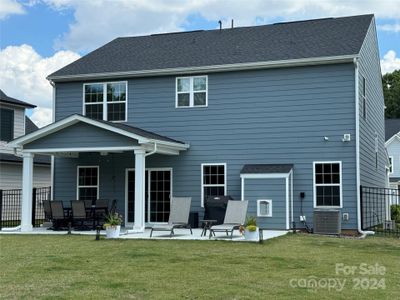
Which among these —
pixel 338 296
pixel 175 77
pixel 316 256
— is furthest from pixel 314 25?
pixel 338 296

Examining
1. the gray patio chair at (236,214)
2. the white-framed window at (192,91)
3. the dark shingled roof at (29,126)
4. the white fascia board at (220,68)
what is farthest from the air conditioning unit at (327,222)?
the dark shingled roof at (29,126)

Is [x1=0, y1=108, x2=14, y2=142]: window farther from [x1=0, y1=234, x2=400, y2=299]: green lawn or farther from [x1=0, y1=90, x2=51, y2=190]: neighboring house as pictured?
[x1=0, y1=234, x2=400, y2=299]: green lawn

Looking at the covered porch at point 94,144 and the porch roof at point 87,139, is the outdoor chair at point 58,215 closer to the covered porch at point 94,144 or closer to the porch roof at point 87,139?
the covered porch at point 94,144

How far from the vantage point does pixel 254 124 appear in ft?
59.1

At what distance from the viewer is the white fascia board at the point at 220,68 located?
17.1 m

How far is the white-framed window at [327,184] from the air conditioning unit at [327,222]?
2.67ft

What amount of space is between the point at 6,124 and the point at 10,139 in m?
0.74

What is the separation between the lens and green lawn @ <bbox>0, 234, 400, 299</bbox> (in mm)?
7332

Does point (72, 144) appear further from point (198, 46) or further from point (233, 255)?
point (233, 255)

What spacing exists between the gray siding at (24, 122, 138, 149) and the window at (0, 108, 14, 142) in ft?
27.6

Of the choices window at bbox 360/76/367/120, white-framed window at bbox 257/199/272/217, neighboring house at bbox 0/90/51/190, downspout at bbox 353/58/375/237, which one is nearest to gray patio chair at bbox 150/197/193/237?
white-framed window at bbox 257/199/272/217

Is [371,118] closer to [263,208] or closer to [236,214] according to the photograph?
[263,208]

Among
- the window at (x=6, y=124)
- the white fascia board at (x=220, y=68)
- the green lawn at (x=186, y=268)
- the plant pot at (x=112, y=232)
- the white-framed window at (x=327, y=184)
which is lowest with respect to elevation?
the green lawn at (x=186, y=268)

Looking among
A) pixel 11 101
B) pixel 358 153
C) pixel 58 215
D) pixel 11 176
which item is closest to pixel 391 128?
pixel 358 153
